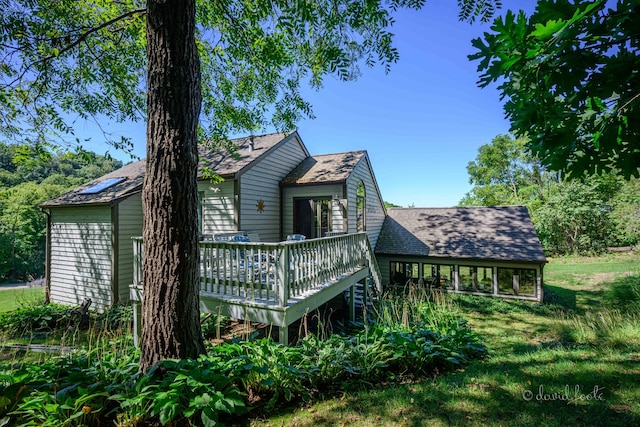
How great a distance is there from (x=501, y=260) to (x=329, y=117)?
972 centimetres

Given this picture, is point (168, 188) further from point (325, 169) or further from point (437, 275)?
point (437, 275)

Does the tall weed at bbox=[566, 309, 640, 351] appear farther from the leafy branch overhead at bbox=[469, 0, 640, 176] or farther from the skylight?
the skylight

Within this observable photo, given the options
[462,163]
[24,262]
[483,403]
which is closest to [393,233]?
[483,403]

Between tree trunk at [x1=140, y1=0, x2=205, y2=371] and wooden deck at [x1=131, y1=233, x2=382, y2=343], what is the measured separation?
1632 mm

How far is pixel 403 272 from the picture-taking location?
45.8 ft

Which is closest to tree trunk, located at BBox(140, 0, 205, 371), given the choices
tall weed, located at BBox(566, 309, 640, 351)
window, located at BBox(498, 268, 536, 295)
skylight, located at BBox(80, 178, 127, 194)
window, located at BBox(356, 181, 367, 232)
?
tall weed, located at BBox(566, 309, 640, 351)

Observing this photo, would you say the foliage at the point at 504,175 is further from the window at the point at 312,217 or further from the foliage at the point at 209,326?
the foliage at the point at 209,326

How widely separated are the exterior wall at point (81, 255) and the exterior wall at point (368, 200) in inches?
323

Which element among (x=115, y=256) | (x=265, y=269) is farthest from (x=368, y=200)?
(x=115, y=256)

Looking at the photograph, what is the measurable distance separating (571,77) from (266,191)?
9.03 metres

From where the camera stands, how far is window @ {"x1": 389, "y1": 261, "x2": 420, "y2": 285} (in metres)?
13.8

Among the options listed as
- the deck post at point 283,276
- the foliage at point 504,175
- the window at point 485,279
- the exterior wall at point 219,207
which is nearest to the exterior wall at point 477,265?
the window at point 485,279

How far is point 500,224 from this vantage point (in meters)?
13.7

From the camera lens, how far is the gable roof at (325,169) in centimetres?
991
